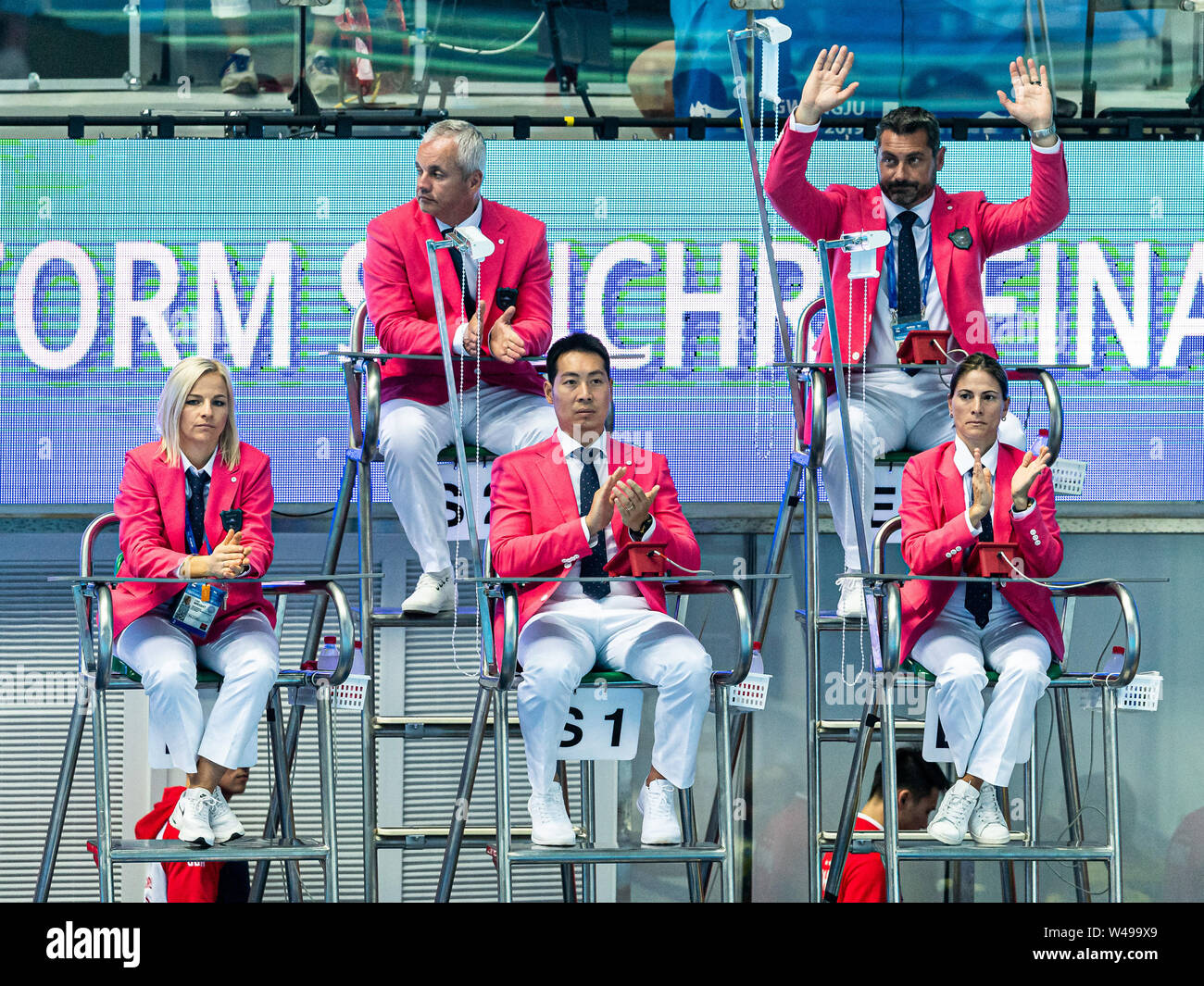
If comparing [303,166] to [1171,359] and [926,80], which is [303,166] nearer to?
[926,80]

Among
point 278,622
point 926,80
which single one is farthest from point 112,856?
point 926,80

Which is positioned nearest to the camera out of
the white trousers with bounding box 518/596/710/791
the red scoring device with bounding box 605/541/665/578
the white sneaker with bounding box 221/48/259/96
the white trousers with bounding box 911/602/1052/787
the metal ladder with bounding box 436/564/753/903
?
the metal ladder with bounding box 436/564/753/903

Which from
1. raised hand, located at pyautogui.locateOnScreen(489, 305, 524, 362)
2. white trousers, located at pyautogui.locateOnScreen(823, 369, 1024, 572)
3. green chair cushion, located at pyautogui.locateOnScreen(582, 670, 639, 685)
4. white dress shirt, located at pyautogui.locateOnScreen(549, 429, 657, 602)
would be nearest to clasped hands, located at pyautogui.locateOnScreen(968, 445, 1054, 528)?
white trousers, located at pyautogui.locateOnScreen(823, 369, 1024, 572)

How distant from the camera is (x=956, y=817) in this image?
4.22m

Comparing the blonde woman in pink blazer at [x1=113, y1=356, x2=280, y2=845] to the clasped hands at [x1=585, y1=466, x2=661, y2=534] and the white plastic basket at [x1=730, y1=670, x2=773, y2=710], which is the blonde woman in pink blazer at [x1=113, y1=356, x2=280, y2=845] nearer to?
the clasped hands at [x1=585, y1=466, x2=661, y2=534]

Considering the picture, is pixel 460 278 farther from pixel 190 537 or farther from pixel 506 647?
pixel 506 647

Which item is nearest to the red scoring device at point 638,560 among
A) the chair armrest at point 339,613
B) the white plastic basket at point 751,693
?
the white plastic basket at point 751,693

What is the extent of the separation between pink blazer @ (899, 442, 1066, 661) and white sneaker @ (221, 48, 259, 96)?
2.36 meters

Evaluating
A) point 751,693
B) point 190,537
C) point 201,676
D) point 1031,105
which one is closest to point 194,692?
point 201,676

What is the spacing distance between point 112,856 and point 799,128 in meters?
2.47

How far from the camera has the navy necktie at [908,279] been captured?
191 inches

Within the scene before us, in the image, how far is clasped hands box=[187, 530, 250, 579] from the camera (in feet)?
13.7

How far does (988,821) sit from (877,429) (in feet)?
3.59

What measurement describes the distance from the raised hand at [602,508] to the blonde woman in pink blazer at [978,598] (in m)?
0.76
